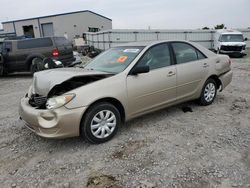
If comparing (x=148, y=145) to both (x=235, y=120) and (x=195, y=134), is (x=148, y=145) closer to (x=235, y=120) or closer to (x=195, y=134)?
(x=195, y=134)

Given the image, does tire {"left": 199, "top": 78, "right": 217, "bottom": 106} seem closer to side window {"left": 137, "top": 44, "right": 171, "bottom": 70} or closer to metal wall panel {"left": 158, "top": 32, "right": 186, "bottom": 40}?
side window {"left": 137, "top": 44, "right": 171, "bottom": 70}

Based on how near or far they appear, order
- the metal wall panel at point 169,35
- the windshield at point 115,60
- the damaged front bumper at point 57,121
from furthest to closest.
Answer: the metal wall panel at point 169,35, the windshield at point 115,60, the damaged front bumper at point 57,121

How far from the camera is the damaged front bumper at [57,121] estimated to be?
316 centimetres

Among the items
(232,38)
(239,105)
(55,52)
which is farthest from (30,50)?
(232,38)

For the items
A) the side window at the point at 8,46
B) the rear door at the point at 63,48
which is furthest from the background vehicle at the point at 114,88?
the side window at the point at 8,46

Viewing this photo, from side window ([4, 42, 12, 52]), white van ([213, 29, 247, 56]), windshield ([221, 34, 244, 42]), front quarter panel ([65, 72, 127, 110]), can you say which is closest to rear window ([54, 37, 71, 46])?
side window ([4, 42, 12, 52])

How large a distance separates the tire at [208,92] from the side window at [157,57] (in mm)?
1248

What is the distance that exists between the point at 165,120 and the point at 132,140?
1027 millimetres

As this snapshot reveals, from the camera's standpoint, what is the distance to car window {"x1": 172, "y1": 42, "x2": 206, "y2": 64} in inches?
178

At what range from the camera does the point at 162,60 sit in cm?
428

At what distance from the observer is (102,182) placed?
269 cm

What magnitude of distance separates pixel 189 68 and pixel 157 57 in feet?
2.62

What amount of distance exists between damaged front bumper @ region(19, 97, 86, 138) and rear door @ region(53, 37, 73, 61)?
740 centimetres

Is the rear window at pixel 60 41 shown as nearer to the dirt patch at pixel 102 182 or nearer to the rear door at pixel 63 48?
the rear door at pixel 63 48
